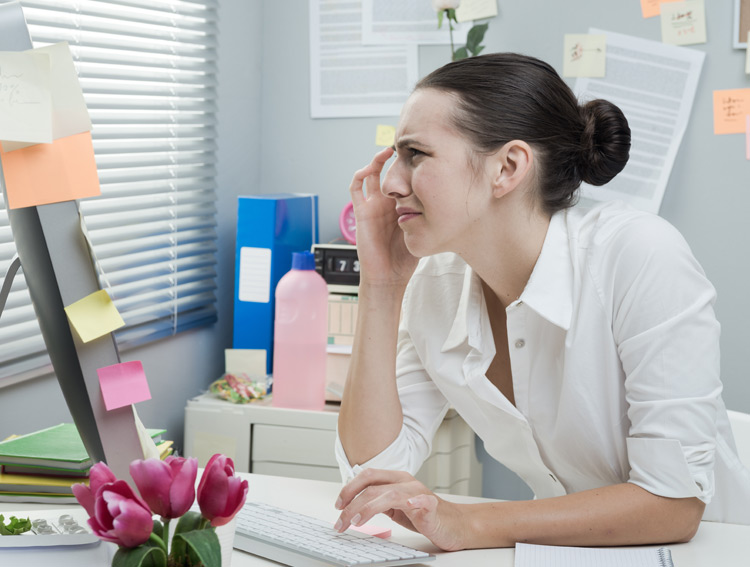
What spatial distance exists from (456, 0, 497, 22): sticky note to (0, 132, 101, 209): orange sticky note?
1.65 meters

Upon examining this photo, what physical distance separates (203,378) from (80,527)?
53.6 inches

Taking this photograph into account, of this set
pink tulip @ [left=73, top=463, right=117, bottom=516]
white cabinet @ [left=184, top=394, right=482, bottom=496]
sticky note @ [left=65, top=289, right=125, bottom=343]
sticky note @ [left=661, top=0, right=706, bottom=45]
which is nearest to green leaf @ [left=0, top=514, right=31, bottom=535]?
sticky note @ [left=65, top=289, right=125, bottom=343]

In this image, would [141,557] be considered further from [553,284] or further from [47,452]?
[553,284]

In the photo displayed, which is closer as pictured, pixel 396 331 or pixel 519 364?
pixel 519 364

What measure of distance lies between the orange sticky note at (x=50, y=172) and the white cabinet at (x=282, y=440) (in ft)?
3.64

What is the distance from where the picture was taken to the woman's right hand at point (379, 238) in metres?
1.37

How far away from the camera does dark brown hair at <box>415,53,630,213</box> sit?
121cm

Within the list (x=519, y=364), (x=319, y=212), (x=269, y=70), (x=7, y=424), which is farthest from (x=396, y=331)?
(x=269, y=70)

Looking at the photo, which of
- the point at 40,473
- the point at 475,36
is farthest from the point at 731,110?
the point at 40,473

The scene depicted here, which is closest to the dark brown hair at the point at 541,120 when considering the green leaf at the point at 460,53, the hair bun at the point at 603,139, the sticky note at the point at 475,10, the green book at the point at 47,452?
the hair bun at the point at 603,139

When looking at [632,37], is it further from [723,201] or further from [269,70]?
[269,70]

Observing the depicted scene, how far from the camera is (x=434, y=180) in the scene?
47.3 inches

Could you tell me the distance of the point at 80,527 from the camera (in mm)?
988

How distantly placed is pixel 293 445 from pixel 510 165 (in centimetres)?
105
